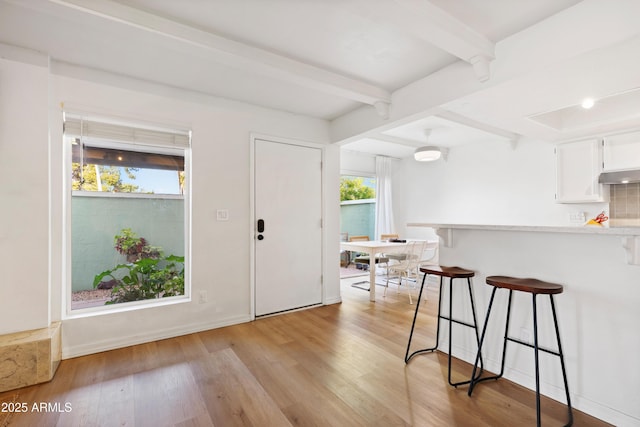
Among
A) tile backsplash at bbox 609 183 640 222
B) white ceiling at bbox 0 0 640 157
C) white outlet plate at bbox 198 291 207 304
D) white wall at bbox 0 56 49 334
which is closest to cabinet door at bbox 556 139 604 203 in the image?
tile backsplash at bbox 609 183 640 222

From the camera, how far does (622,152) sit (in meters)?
3.51

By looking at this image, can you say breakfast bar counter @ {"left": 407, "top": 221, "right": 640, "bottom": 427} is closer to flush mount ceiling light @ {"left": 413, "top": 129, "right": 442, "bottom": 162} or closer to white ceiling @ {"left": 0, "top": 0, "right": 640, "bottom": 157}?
white ceiling @ {"left": 0, "top": 0, "right": 640, "bottom": 157}

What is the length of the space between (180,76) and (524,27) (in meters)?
2.77

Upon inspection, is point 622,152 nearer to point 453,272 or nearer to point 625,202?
point 625,202

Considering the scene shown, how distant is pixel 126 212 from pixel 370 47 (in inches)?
105

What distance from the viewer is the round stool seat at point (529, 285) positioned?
167 cm

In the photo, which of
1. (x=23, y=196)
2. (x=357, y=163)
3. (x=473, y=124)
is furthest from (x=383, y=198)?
(x=23, y=196)

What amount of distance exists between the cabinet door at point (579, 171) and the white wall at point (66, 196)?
3.12 m

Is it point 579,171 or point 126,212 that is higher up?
point 579,171

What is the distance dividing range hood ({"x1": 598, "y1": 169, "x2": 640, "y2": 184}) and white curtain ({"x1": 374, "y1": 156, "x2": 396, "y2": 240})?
10.4 feet

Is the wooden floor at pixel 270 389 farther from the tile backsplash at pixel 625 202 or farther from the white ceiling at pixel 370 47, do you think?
the tile backsplash at pixel 625 202

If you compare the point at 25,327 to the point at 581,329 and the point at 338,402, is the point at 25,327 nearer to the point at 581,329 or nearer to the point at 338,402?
the point at 338,402

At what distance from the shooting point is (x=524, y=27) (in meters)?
2.06

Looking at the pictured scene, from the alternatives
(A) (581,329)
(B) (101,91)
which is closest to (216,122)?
(B) (101,91)
